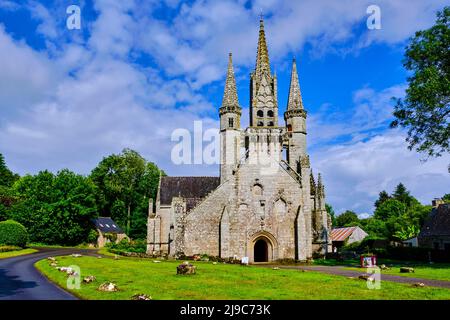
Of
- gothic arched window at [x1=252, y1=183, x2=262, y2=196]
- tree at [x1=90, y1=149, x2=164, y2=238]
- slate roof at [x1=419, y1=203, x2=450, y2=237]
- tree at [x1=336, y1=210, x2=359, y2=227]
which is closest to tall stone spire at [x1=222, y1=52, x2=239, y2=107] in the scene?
gothic arched window at [x1=252, y1=183, x2=262, y2=196]

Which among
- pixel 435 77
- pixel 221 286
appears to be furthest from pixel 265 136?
pixel 221 286

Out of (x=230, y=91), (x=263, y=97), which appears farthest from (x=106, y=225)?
(x=263, y=97)

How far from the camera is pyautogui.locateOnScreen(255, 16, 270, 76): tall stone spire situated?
47.7 m

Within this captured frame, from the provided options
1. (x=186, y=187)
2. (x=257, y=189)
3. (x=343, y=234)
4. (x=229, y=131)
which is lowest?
(x=343, y=234)

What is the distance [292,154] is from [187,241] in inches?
631

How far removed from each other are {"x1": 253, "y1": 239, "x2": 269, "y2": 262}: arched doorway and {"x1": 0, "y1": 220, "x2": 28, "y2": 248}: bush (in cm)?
2758

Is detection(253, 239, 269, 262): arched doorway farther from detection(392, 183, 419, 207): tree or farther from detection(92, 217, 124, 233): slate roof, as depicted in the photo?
detection(392, 183, 419, 207): tree

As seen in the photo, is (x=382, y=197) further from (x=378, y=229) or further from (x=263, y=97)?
(x=263, y=97)

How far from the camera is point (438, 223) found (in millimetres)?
53875

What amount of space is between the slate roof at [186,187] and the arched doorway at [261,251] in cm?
1258

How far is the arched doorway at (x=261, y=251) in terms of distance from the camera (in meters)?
41.1

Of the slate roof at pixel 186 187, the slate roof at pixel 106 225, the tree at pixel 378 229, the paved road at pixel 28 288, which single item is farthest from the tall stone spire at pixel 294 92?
the slate roof at pixel 106 225

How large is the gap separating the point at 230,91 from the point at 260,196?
13.1 meters

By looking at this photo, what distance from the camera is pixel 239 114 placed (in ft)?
146
